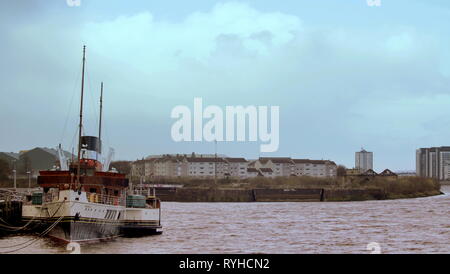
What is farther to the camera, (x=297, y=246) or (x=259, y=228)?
(x=259, y=228)

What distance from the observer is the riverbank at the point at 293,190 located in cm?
10419

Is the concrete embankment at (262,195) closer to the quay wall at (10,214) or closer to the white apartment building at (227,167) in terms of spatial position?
the white apartment building at (227,167)

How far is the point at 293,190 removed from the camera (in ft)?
347

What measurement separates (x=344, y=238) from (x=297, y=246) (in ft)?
17.1

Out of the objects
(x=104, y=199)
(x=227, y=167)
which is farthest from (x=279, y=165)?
(x=104, y=199)

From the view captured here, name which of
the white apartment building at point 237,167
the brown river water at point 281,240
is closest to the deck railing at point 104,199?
the brown river water at point 281,240

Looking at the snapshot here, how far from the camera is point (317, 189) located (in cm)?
10644

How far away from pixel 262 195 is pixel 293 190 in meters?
5.42

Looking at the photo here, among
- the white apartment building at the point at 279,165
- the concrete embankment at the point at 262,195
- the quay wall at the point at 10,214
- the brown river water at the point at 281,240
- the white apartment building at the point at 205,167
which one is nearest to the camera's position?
the brown river water at the point at 281,240

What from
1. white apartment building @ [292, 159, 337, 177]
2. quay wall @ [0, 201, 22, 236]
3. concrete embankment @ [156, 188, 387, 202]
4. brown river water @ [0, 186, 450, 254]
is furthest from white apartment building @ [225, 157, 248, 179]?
quay wall @ [0, 201, 22, 236]
